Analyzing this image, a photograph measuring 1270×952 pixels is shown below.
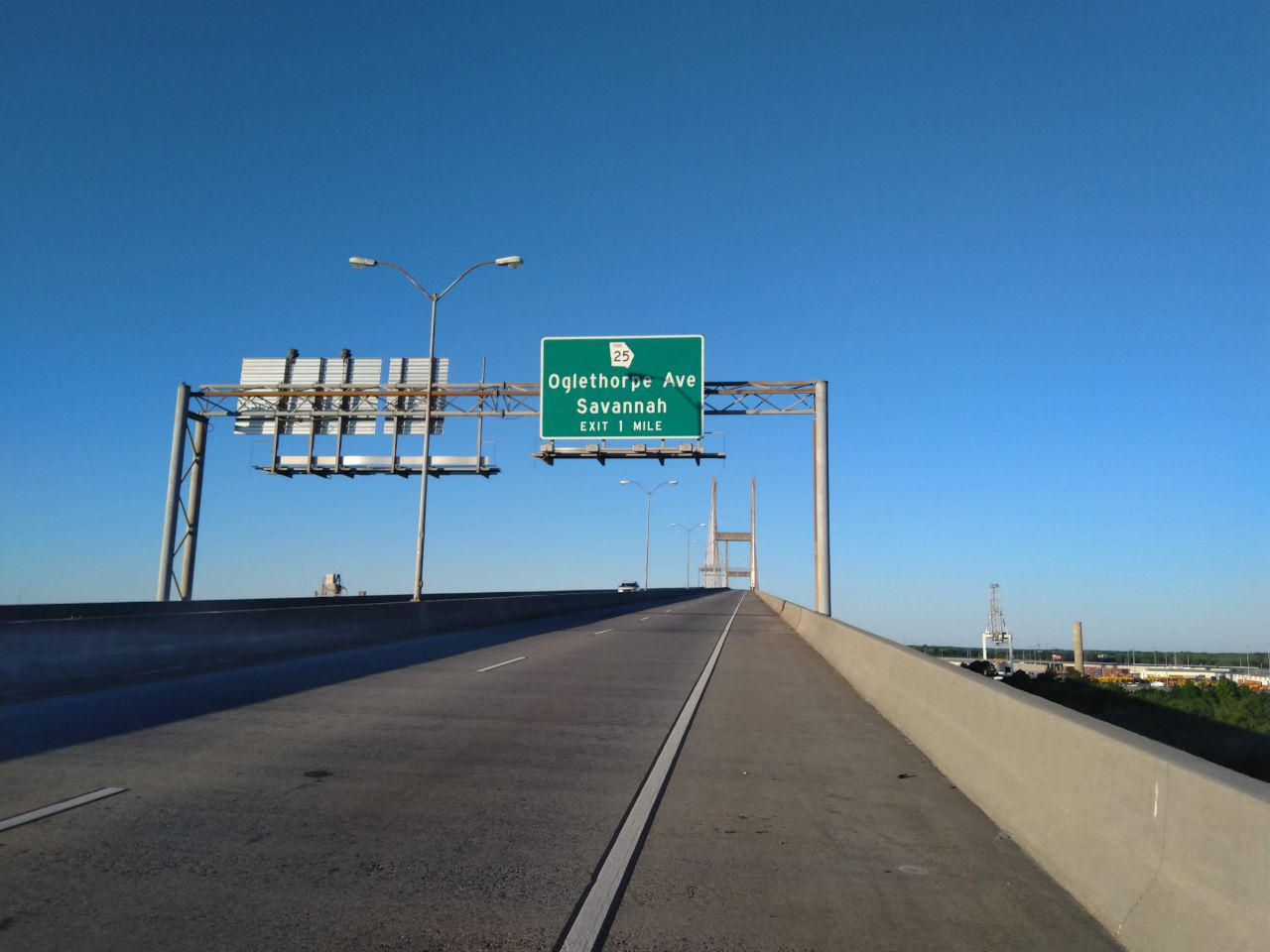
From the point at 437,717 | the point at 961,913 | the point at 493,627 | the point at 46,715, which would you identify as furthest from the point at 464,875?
the point at 493,627

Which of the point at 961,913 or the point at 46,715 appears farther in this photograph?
the point at 46,715

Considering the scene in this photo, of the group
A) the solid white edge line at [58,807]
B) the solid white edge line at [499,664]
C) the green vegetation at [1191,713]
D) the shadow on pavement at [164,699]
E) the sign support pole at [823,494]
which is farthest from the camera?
the sign support pole at [823,494]

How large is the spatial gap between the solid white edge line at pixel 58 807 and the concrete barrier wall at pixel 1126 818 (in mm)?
6327

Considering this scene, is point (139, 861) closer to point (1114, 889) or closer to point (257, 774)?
point (257, 774)

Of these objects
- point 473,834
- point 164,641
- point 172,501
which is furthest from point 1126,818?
point 172,501

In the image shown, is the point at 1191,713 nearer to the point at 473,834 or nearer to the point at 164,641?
the point at 473,834

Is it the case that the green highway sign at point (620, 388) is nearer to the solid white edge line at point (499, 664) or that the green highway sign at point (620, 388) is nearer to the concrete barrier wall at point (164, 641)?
the concrete barrier wall at point (164, 641)

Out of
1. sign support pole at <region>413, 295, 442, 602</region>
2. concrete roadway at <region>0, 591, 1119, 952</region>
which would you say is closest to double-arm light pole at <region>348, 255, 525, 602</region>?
sign support pole at <region>413, 295, 442, 602</region>

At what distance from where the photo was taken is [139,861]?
16.7 feet

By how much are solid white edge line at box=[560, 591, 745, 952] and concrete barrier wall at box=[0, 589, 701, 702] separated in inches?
323

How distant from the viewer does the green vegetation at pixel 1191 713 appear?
12.1 metres

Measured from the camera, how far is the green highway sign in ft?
84.5

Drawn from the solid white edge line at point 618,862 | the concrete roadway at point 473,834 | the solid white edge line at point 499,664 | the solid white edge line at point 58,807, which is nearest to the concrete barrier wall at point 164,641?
the concrete roadway at point 473,834

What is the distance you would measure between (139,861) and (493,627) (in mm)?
26103
